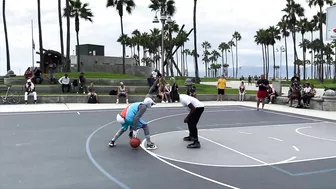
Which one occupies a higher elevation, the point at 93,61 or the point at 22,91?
the point at 93,61

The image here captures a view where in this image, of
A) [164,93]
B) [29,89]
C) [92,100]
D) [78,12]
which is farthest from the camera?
[78,12]

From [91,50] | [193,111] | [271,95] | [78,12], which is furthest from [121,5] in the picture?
[193,111]

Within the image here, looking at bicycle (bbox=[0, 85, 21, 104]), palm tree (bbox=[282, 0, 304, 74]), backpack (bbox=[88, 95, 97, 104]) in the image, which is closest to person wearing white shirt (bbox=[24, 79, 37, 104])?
bicycle (bbox=[0, 85, 21, 104])

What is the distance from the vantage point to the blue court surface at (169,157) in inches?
236

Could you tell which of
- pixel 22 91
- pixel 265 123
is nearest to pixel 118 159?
pixel 265 123

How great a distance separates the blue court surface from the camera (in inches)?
236

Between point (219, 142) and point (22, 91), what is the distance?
15.4 meters

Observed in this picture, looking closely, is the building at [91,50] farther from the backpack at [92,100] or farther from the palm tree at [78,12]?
the backpack at [92,100]

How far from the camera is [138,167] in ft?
22.5

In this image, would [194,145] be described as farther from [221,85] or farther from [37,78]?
[37,78]

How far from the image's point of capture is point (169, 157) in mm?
7699

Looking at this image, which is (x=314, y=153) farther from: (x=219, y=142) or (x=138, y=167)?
(x=138, y=167)

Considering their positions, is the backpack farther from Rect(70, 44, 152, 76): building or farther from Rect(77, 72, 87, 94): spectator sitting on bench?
Rect(70, 44, 152, 76): building

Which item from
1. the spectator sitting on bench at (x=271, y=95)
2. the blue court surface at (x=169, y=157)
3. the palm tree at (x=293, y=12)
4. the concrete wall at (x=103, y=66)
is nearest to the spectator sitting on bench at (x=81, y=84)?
the blue court surface at (x=169, y=157)
